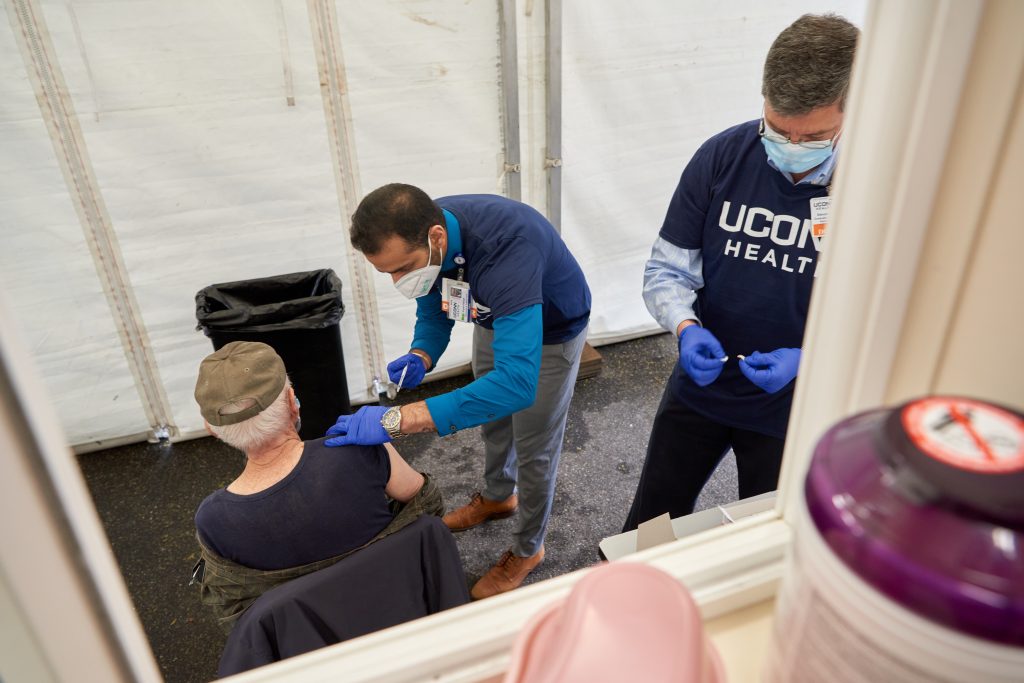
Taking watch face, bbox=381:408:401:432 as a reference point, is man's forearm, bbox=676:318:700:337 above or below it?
above

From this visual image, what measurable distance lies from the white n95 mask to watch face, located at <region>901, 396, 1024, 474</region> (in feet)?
5.08

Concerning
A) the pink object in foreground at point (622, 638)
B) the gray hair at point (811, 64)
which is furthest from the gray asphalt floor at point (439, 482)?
the pink object in foreground at point (622, 638)

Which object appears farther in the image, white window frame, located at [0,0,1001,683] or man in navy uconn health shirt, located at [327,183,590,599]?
man in navy uconn health shirt, located at [327,183,590,599]

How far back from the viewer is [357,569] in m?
1.22

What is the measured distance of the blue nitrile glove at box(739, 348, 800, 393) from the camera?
4.82ft

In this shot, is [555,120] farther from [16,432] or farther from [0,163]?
[16,432]

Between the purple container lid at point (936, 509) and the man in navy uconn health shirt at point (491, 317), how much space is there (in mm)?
1345

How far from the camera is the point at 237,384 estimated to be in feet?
4.50

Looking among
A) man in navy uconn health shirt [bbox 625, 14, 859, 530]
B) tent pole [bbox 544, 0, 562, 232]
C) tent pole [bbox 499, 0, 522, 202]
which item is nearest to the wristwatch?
man in navy uconn health shirt [bbox 625, 14, 859, 530]

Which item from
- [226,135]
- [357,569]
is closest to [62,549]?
[357,569]

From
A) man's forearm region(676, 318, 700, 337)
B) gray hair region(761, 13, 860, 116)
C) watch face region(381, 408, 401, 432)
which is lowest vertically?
watch face region(381, 408, 401, 432)

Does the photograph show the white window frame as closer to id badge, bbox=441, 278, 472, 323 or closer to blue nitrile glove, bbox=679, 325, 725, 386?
blue nitrile glove, bbox=679, 325, 725, 386

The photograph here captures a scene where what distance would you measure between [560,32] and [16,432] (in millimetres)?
2962

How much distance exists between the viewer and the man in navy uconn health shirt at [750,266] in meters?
1.29
